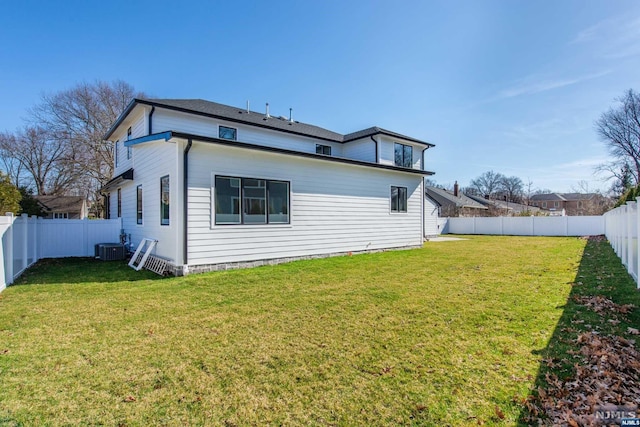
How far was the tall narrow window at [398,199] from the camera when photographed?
1320cm

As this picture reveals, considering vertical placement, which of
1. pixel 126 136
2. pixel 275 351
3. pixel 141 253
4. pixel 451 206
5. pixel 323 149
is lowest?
pixel 275 351

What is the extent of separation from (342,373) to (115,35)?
1722cm

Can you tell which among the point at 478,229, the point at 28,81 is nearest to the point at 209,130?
the point at 28,81

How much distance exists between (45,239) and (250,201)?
8.09 metres

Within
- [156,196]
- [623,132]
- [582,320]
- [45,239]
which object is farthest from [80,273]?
[623,132]

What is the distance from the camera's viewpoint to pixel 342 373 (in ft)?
9.77

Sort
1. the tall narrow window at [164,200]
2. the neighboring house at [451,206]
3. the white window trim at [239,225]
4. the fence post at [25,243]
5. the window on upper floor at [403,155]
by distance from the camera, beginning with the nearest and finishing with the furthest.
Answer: the fence post at [25,243], the white window trim at [239,225], the tall narrow window at [164,200], the window on upper floor at [403,155], the neighboring house at [451,206]

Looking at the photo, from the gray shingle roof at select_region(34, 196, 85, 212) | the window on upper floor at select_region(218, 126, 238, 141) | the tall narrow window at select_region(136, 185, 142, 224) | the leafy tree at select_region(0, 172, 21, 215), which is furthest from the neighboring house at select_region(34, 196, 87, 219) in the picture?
the window on upper floor at select_region(218, 126, 238, 141)

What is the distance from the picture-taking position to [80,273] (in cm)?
828

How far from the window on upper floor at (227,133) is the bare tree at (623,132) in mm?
39203

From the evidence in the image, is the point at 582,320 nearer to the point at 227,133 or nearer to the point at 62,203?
the point at 227,133

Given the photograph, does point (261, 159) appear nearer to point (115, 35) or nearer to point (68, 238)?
point (68, 238)

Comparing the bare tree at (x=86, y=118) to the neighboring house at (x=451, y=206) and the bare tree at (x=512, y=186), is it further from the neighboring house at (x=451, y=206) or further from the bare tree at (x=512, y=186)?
the bare tree at (x=512, y=186)

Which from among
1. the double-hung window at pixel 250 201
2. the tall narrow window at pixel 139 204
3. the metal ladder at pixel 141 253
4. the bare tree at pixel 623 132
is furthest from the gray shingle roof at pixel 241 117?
the bare tree at pixel 623 132
